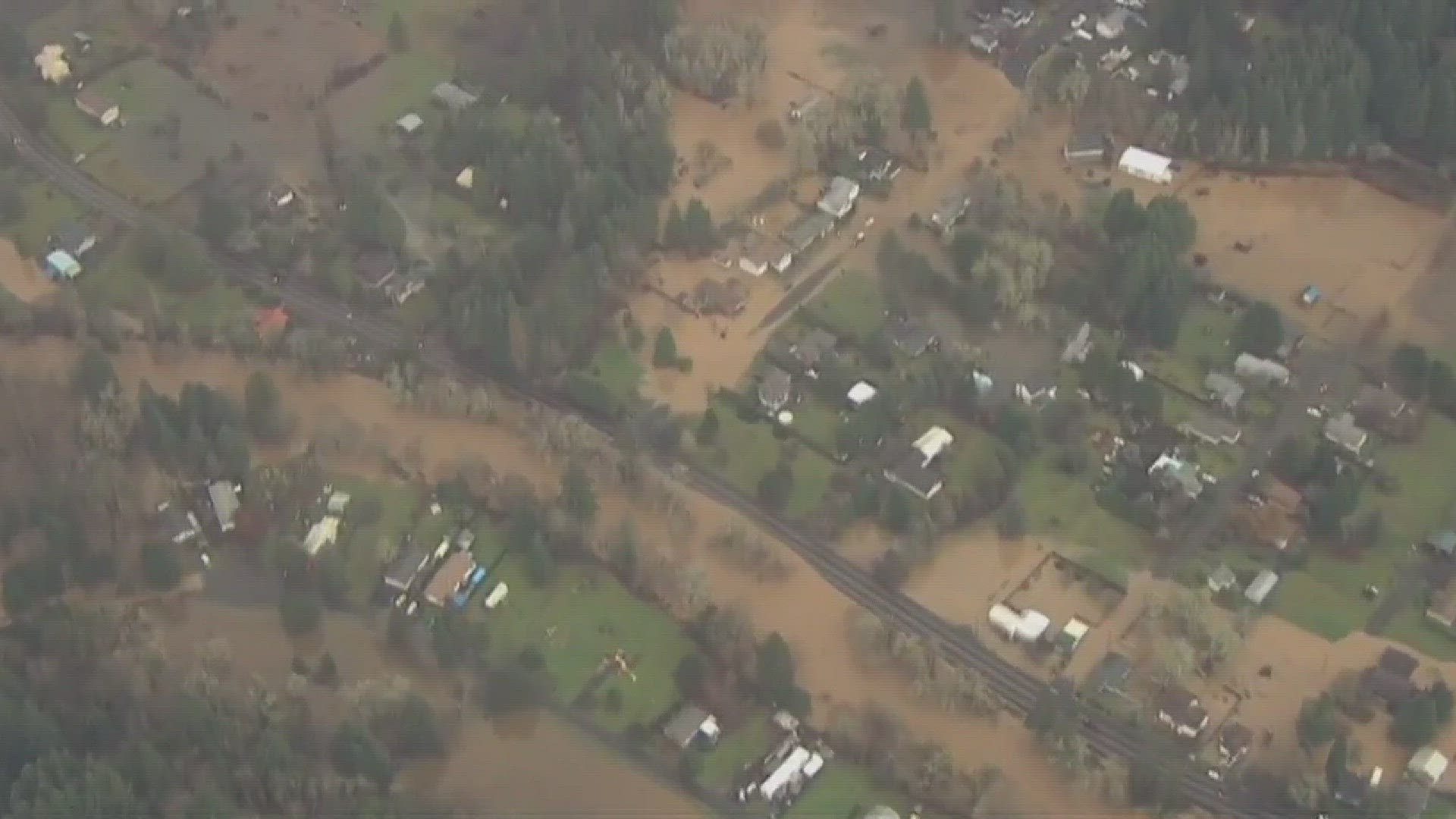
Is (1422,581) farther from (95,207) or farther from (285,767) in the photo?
(95,207)

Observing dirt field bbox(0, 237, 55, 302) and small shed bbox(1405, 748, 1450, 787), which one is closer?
small shed bbox(1405, 748, 1450, 787)

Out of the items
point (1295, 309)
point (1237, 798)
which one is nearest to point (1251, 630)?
point (1237, 798)

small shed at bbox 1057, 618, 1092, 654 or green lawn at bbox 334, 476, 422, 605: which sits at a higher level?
green lawn at bbox 334, 476, 422, 605

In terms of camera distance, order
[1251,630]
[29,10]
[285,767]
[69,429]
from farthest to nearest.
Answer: [29,10] → [69,429] → [1251,630] → [285,767]

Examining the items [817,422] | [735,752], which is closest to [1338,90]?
[817,422]

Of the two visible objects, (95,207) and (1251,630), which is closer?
(1251,630)

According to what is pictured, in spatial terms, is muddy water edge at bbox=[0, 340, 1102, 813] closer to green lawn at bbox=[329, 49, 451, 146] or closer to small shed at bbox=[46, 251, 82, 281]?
small shed at bbox=[46, 251, 82, 281]

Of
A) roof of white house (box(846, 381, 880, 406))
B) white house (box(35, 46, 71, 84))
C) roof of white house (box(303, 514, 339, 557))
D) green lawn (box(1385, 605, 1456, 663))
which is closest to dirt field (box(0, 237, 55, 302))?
white house (box(35, 46, 71, 84))

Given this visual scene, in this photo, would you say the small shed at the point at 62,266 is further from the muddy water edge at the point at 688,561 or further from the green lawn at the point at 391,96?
the green lawn at the point at 391,96
